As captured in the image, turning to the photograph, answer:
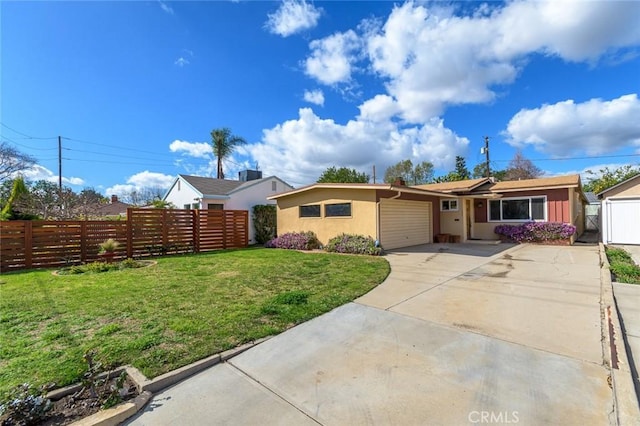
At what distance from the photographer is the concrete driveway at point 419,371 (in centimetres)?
225

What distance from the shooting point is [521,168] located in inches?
1505

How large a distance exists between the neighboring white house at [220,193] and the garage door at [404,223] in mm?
8756

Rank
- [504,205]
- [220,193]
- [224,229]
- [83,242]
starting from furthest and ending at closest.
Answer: [220,193]
[504,205]
[224,229]
[83,242]

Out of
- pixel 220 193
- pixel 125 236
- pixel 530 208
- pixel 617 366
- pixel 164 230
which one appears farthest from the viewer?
pixel 220 193

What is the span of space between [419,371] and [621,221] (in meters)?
17.1

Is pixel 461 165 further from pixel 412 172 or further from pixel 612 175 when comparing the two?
pixel 612 175

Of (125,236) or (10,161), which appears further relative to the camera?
(10,161)

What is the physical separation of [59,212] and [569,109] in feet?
108

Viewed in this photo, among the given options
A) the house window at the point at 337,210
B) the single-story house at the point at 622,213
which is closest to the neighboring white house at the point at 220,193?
the house window at the point at 337,210

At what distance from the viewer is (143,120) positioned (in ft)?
53.9

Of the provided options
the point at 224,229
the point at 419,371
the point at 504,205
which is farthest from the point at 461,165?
the point at 419,371

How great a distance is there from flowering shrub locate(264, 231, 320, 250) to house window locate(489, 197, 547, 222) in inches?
392

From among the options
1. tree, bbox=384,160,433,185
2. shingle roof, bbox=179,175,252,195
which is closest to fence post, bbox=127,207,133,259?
shingle roof, bbox=179,175,252,195

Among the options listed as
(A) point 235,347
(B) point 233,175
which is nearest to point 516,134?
(B) point 233,175
